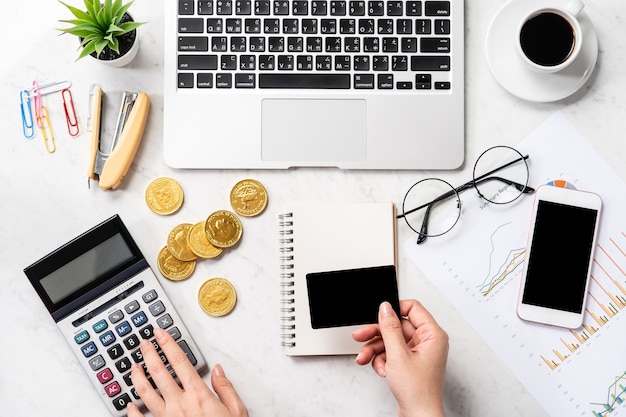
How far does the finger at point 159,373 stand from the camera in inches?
32.3

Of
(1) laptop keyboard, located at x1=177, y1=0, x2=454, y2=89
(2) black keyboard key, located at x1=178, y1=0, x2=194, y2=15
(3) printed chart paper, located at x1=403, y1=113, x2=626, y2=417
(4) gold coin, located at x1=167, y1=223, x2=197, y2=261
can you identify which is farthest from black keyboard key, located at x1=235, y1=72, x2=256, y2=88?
(3) printed chart paper, located at x1=403, y1=113, x2=626, y2=417

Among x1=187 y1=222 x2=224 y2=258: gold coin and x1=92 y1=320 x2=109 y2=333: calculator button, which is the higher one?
x1=187 y1=222 x2=224 y2=258: gold coin

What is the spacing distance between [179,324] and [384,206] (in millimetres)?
334

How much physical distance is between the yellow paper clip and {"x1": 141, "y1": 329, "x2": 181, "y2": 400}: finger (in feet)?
1.06

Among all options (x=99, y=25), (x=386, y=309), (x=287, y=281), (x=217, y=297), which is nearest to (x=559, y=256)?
(x=386, y=309)

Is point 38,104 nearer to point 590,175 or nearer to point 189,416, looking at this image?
point 189,416

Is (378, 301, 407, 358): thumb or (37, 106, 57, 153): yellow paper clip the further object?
(37, 106, 57, 153): yellow paper clip

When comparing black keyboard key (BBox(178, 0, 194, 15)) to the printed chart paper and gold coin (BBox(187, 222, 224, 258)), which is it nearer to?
gold coin (BBox(187, 222, 224, 258))

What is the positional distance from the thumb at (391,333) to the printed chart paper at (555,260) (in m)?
0.13

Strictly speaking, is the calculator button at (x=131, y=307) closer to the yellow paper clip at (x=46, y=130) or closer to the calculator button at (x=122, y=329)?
the calculator button at (x=122, y=329)

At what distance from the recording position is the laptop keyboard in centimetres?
86

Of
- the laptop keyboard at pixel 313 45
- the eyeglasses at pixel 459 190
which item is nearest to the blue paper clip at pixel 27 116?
the laptop keyboard at pixel 313 45

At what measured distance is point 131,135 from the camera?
0.86 metres

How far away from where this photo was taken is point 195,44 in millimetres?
857
